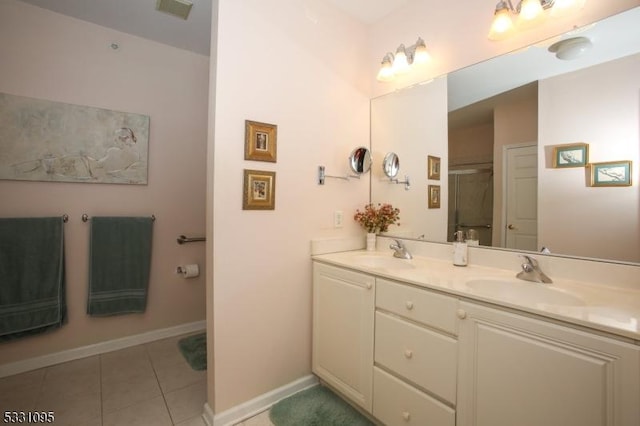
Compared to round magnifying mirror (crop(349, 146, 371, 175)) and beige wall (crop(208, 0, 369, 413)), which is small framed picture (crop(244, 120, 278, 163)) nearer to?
beige wall (crop(208, 0, 369, 413))

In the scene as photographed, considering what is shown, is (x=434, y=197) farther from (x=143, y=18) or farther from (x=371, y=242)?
(x=143, y=18)

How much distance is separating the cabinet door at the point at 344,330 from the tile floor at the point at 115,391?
0.49 m

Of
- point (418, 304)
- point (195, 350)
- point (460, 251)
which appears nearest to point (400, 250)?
point (460, 251)

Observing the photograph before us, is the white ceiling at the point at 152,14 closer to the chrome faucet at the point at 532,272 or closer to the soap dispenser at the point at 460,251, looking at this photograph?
the soap dispenser at the point at 460,251

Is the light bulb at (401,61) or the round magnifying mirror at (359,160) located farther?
the round magnifying mirror at (359,160)

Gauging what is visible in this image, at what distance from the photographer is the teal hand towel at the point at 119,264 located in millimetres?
2172

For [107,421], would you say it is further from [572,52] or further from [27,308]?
[572,52]

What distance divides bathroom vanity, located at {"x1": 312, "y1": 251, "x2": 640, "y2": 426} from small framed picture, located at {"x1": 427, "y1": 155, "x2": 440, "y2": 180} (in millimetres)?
568

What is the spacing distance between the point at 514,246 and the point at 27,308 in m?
3.09

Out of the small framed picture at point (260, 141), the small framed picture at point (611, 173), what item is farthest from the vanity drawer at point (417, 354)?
the small framed picture at point (260, 141)

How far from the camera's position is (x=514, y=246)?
1457mm

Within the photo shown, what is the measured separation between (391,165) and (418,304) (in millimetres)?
1126

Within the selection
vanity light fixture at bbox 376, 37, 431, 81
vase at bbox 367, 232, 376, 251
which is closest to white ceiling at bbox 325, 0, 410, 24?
vanity light fixture at bbox 376, 37, 431, 81

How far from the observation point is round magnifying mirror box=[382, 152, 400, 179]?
2.05 m
